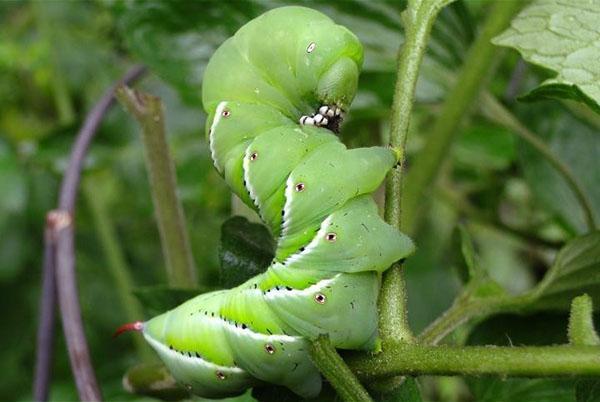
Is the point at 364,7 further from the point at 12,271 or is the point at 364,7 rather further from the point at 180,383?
the point at 12,271

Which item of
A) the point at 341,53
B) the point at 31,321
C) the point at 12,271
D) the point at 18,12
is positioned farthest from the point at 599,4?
the point at 18,12

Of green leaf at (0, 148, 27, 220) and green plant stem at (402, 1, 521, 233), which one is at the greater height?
green plant stem at (402, 1, 521, 233)

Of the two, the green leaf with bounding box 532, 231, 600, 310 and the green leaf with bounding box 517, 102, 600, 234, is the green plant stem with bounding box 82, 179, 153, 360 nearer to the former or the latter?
the green leaf with bounding box 517, 102, 600, 234

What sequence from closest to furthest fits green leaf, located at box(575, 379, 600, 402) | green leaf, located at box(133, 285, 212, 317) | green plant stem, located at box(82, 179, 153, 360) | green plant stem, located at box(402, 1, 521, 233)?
1. green leaf, located at box(575, 379, 600, 402)
2. green leaf, located at box(133, 285, 212, 317)
3. green plant stem, located at box(402, 1, 521, 233)
4. green plant stem, located at box(82, 179, 153, 360)

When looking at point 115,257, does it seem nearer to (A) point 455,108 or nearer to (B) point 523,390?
(A) point 455,108

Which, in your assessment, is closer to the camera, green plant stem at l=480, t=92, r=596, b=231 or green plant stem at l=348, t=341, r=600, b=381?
green plant stem at l=348, t=341, r=600, b=381

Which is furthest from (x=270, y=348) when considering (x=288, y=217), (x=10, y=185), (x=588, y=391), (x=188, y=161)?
(x=188, y=161)

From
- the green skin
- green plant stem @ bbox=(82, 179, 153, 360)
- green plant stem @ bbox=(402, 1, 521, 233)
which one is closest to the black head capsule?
the green skin
